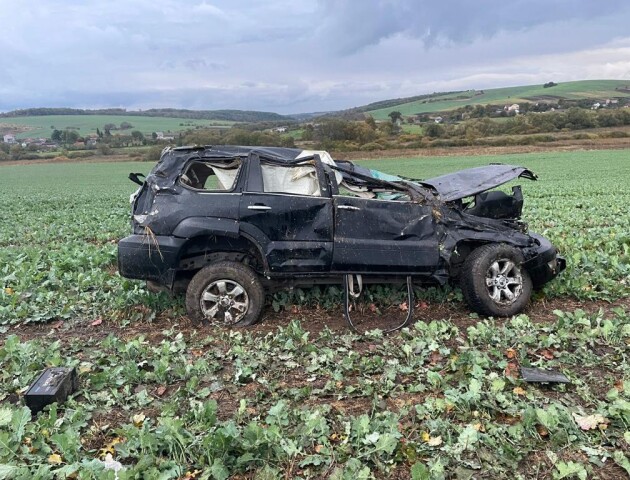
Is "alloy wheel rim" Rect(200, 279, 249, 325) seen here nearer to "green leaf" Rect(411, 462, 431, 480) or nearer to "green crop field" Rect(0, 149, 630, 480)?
"green crop field" Rect(0, 149, 630, 480)

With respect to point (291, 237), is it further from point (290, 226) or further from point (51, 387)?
point (51, 387)

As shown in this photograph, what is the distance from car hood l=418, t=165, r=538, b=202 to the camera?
235 inches

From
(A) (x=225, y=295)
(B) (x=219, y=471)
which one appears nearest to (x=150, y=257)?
(A) (x=225, y=295)

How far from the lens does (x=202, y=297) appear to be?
5.62 metres

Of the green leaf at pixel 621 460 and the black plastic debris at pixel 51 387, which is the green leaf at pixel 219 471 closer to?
the black plastic debris at pixel 51 387

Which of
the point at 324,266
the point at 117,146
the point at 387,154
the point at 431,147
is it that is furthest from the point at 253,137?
the point at 324,266

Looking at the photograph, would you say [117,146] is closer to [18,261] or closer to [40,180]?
[40,180]

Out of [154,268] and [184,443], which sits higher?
[154,268]

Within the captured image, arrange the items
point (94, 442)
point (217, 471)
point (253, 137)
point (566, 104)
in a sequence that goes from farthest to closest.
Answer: point (566, 104)
point (253, 137)
point (94, 442)
point (217, 471)

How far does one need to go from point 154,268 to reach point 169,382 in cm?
173

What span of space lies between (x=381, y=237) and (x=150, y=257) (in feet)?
8.50

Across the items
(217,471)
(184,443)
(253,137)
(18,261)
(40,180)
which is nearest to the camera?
(217,471)

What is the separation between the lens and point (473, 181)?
6.23 metres

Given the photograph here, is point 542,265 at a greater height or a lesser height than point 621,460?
greater
